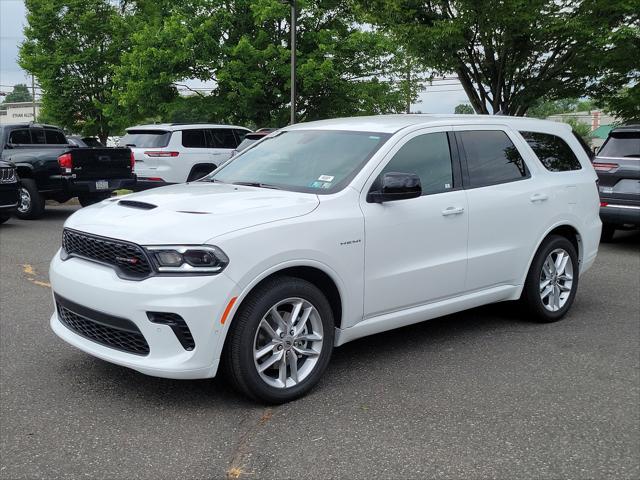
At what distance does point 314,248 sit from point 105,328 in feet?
4.32

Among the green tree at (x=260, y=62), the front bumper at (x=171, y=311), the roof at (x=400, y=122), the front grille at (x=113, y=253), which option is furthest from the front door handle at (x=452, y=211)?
the green tree at (x=260, y=62)

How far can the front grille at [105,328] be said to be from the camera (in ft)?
12.7

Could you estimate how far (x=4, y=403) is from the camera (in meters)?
4.12

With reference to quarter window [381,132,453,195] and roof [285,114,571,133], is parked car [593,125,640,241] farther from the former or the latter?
quarter window [381,132,453,195]

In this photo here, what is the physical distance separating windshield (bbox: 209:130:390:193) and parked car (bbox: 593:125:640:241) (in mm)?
6034

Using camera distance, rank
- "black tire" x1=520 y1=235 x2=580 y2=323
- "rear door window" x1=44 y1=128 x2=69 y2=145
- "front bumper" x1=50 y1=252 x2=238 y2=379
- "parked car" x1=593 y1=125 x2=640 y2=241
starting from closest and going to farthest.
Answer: "front bumper" x1=50 y1=252 x2=238 y2=379 < "black tire" x1=520 y1=235 x2=580 y2=323 < "parked car" x1=593 y1=125 x2=640 y2=241 < "rear door window" x1=44 y1=128 x2=69 y2=145

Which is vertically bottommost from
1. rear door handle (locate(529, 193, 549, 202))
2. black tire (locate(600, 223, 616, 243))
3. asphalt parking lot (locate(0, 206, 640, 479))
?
asphalt parking lot (locate(0, 206, 640, 479))

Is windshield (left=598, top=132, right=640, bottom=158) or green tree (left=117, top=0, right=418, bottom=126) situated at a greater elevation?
green tree (left=117, top=0, right=418, bottom=126)

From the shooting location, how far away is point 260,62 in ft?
87.1

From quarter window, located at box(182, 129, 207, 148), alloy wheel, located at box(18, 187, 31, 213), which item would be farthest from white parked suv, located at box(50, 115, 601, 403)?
quarter window, located at box(182, 129, 207, 148)

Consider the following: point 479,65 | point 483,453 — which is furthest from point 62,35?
point 483,453

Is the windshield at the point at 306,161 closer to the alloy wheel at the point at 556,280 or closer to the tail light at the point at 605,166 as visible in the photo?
the alloy wheel at the point at 556,280

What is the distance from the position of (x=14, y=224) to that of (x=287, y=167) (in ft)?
31.2

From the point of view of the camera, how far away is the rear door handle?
567 centimetres
